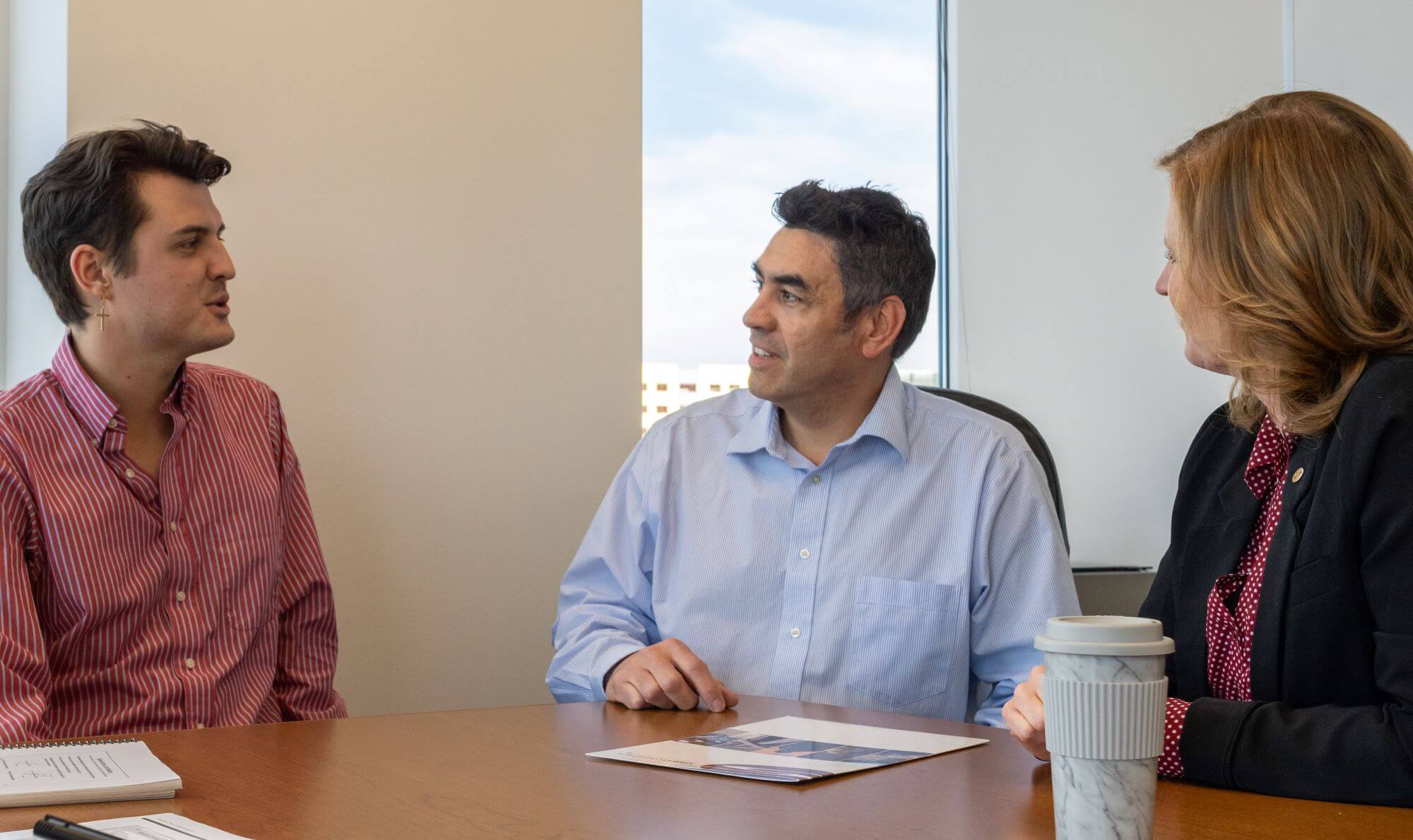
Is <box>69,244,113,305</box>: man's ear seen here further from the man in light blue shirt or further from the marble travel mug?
the marble travel mug

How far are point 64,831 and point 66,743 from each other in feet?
1.52

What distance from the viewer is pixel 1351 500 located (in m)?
1.20

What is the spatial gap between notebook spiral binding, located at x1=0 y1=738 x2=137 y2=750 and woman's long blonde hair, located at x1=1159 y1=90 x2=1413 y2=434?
1.22 meters

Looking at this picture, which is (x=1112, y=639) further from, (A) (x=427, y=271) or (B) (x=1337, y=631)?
(A) (x=427, y=271)

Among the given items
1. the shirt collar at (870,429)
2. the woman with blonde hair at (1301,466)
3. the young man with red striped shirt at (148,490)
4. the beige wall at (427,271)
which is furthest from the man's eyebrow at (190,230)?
the woman with blonde hair at (1301,466)

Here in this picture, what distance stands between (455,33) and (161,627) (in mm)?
1279

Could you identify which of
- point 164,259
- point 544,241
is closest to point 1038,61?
point 544,241

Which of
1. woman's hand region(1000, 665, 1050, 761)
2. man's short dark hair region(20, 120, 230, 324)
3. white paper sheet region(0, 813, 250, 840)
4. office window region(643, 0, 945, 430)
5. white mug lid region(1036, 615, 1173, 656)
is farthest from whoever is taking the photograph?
office window region(643, 0, 945, 430)

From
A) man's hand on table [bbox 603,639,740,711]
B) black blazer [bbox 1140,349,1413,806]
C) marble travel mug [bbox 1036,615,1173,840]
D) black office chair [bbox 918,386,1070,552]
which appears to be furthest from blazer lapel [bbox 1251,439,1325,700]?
black office chair [bbox 918,386,1070,552]

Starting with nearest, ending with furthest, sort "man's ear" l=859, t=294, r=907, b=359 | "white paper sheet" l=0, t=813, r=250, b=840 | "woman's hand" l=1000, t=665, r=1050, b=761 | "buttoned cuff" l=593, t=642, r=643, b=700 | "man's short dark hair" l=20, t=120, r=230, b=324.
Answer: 1. "white paper sheet" l=0, t=813, r=250, b=840
2. "woman's hand" l=1000, t=665, r=1050, b=761
3. "buttoned cuff" l=593, t=642, r=643, b=700
4. "man's short dark hair" l=20, t=120, r=230, b=324
5. "man's ear" l=859, t=294, r=907, b=359

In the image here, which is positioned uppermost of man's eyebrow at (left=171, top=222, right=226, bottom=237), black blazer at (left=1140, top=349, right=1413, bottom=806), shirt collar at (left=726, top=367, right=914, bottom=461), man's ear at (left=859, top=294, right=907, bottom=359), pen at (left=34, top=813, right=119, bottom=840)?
man's eyebrow at (left=171, top=222, right=226, bottom=237)

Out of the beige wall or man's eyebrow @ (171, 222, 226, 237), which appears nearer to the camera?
man's eyebrow @ (171, 222, 226, 237)

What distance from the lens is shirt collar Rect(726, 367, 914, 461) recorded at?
2.06 meters

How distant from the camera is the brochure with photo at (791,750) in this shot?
1209mm
